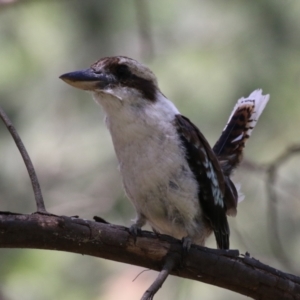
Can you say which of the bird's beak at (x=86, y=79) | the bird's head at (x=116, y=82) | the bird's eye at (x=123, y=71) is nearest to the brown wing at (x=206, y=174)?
the bird's head at (x=116, y=82)

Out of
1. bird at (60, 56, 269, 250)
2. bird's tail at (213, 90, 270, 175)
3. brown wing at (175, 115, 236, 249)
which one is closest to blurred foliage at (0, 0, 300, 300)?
bird's tail at (213, 90, 270, 175)

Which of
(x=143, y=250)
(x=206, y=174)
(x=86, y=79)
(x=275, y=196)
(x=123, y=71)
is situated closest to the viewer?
(x=143, y=250)

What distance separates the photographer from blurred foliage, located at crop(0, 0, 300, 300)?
4.14 m

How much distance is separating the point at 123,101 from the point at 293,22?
8.00ft

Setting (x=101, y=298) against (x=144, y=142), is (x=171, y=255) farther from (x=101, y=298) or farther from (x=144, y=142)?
(x=101, y=298)

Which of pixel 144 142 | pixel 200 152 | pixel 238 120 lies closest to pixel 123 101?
pixel 144 142

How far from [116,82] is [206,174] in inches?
24.8

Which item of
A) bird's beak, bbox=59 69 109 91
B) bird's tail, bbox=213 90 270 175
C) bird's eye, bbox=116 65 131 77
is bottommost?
bird's beak, bbox=59 69 109 91

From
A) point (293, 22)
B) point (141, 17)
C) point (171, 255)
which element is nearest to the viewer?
point (171, 255)

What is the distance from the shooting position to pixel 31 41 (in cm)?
492

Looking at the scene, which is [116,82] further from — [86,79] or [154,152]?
[154,152]

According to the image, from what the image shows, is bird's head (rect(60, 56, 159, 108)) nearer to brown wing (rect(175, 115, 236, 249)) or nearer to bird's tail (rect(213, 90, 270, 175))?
brown wing (rect(175, 115, 236, 249))

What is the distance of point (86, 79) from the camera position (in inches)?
106

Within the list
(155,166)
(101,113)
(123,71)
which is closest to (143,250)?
(155,166)
